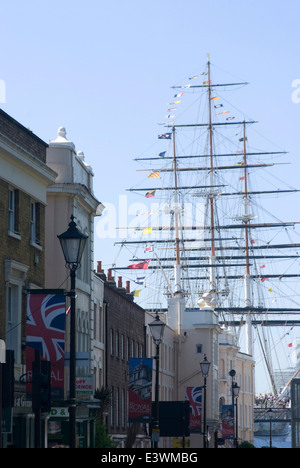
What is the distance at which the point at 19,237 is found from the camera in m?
29.0

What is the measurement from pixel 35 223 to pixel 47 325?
7.01 metres

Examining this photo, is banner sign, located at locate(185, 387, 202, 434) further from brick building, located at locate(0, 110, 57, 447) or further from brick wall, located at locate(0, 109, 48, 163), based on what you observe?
brick wall, located at locate(0, 109, 48, 163)

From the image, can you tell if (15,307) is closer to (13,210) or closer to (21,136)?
(13,210)

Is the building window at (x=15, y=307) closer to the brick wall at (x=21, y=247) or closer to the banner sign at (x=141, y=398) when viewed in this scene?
the brick wall at (x=21, y=247)

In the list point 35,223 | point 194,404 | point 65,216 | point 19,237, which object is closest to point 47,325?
point 19,237

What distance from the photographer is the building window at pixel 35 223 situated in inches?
1222

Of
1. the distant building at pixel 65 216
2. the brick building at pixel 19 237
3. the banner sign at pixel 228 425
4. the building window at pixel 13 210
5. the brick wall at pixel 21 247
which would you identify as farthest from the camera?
the banner sign at pixel 228 425

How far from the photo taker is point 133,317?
5578cm

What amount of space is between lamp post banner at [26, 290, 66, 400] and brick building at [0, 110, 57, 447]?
2.21m

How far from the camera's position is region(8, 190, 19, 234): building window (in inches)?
1133

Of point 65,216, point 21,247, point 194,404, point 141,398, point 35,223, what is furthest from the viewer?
point 194,404

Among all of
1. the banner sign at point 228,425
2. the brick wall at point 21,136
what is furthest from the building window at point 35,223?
the banner sign at point 228,425

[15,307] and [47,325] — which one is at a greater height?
[15,307]
